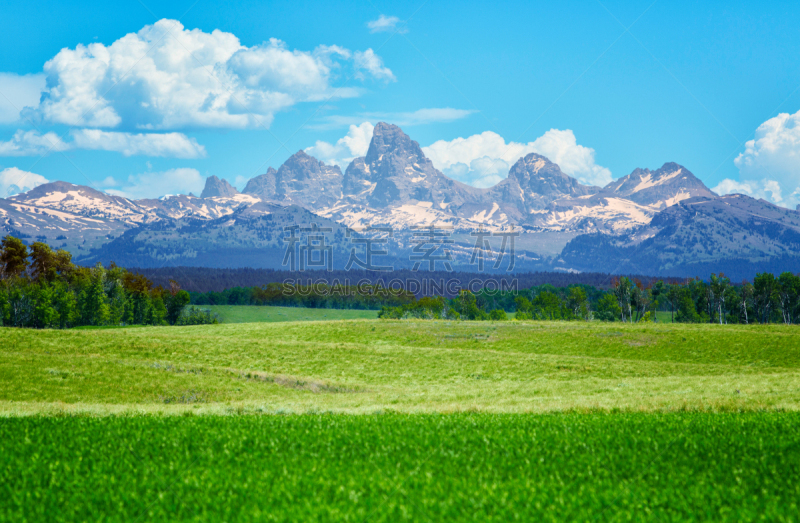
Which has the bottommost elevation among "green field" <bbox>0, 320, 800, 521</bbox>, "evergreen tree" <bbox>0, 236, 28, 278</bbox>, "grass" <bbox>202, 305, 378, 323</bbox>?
"grass" <bbox>202, 305, 378, 323</bbox>

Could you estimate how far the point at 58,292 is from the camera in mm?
114500

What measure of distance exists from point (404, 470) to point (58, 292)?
13004 centimetres

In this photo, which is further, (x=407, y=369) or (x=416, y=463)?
(x=407, y=369)

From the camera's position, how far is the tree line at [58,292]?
10994 centimetres

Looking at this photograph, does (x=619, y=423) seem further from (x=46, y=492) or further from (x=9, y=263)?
(x=9, y=263)

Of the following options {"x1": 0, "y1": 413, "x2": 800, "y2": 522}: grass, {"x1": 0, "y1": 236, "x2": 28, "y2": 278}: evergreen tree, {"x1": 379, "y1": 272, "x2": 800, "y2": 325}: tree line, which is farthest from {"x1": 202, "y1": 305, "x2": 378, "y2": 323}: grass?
{"x1": 0, "y1": 413, "x2": 800, "y2": 522}: grass

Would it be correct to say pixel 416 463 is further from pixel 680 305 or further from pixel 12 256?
pixel 680 305

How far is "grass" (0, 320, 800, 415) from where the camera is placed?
25891 mm

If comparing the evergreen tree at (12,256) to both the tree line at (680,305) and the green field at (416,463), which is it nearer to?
the tree line at (680,305)

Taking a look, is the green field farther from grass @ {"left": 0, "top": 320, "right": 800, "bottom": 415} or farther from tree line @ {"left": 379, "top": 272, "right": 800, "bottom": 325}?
tree line @ {"left": 379, "top": 272, "right": 800, "bottom": 325}

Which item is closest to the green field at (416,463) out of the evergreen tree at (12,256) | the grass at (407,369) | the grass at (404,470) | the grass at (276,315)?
the grass at (404,470)

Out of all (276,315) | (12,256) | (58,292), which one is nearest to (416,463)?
(12,256)

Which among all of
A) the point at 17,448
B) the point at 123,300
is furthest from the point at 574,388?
the point at 123,300

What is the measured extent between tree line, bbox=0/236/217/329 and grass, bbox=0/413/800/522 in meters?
114
